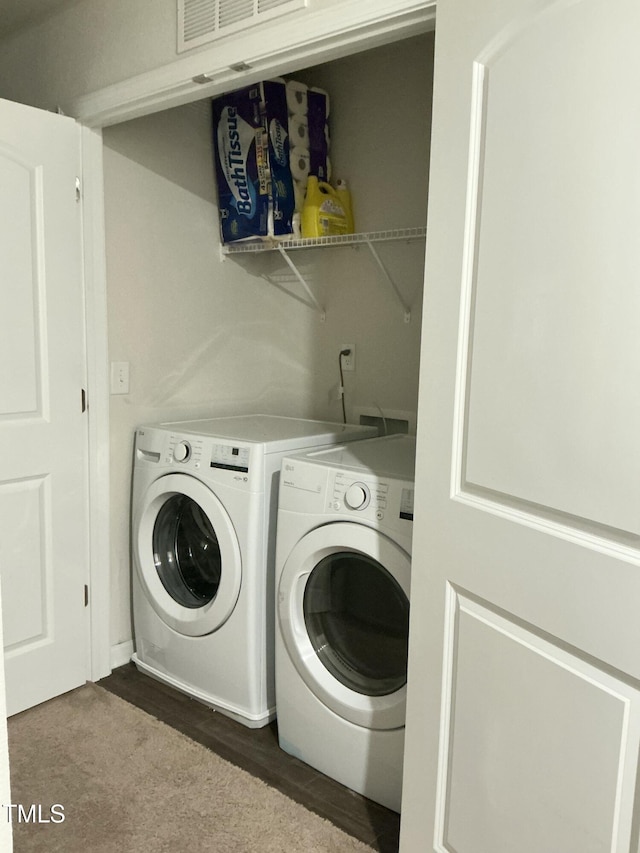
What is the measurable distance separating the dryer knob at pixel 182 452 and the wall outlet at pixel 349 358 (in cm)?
81

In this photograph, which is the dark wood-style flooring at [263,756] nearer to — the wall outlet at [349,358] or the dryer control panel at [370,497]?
the dryer control panel at [370,497]

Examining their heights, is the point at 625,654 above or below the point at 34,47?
below

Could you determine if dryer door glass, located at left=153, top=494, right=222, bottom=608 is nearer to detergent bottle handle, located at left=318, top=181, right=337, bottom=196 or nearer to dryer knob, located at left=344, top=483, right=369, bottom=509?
dryer knob, located at left=344, top=483, right=369, bottom=509

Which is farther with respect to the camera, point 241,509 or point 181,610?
point 181,610

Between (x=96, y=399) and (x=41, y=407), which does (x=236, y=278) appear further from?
(x=41, y=407)

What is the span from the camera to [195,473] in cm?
222

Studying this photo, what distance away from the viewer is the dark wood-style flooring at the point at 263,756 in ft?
5.82

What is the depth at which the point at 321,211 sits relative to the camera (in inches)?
100

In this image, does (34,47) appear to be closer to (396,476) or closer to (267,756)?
(396,476)

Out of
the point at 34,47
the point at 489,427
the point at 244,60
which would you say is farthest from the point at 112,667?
the point at 34,47

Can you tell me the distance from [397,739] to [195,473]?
101 centimetres

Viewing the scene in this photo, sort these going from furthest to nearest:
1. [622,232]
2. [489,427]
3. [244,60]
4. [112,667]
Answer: [112,667] < [244,60] < [489,427] < [622,232]

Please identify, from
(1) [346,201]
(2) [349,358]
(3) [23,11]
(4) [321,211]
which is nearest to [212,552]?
(2) [349,358]

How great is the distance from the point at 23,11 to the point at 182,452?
61.5 inches
